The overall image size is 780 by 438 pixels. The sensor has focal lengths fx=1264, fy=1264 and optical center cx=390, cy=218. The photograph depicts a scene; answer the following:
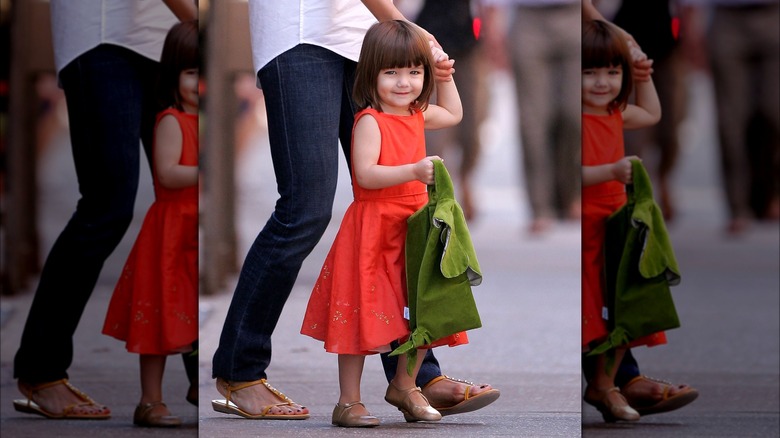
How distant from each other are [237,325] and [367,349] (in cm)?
→ 22

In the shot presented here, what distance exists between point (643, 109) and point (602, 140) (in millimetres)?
88

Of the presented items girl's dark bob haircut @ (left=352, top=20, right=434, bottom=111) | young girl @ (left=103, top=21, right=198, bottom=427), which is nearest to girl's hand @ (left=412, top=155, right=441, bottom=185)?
girl's dark bob haircut @ (left=352, top=20, right=434, bottom=111)

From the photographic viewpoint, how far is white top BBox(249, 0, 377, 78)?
191 cm

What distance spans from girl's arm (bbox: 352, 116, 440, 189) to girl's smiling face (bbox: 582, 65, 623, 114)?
0.26 metres

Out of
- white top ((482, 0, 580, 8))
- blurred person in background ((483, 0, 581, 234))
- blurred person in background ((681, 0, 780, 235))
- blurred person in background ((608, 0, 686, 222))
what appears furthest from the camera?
blurred person in background ((483, 0, 581, 234))

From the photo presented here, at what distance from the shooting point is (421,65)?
1.92 meters

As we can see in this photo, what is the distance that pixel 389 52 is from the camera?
190 centimetres

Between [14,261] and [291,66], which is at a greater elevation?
[291,66]

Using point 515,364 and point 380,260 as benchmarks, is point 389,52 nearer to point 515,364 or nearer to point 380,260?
point 380,260

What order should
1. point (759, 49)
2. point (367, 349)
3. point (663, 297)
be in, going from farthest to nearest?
point (759, 49) < point (663, 297) < point (367, 349)

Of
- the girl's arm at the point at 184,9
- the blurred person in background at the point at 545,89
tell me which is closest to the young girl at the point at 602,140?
the girl's arm at the point at 184,9

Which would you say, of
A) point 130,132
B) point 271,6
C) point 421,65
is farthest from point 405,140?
point 130,132

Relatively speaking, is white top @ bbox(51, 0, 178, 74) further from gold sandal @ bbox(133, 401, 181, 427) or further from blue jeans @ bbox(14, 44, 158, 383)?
gold sandal @ bbox(133, 401, 181, 427)

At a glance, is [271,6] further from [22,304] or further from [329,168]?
[22,304]
